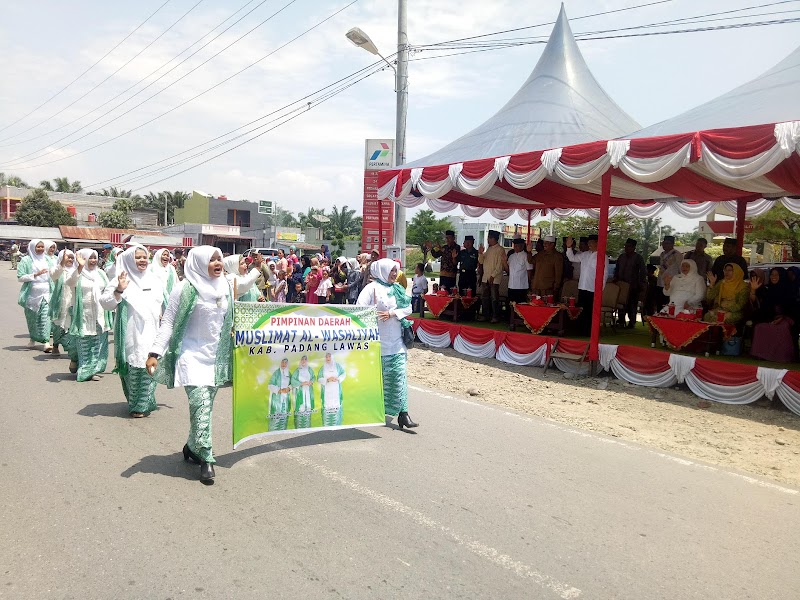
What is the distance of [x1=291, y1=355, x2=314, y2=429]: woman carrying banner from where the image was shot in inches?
213

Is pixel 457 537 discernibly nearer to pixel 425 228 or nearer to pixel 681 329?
pixel 681 329

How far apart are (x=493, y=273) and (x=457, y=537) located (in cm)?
936

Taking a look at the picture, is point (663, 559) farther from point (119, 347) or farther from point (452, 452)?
point (119, 347)

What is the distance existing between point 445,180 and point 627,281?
424cm

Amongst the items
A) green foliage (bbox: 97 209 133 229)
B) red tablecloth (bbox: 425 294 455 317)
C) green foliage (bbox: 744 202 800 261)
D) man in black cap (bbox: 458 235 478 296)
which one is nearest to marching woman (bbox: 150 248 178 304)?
red tablecloth (bbox: 425 294 455 317)

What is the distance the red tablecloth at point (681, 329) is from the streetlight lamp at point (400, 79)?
6.88 meters

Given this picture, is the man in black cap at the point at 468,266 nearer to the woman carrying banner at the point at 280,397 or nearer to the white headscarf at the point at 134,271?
the white headscarf at the point at 134,271

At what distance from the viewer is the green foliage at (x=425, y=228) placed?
5891 centimetres

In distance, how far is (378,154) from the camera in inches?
679

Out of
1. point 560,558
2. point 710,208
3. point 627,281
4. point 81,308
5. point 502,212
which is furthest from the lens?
point 502,212

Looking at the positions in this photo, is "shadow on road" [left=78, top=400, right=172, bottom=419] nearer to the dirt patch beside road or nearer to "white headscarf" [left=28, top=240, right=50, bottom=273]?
the dirt patch beside road

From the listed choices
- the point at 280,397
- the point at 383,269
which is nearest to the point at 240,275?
the point at 383,269

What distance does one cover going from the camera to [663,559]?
367 centimetres

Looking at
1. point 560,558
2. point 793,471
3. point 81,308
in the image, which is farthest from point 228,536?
point 81,308
